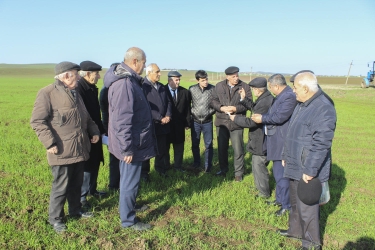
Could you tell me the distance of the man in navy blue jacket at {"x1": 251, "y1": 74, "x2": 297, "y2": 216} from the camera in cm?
441

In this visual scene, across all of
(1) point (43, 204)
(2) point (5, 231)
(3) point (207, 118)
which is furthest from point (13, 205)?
(3) point (207, 118)

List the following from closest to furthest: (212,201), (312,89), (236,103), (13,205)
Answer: (312,89) < (13,205) < (212,201) < (236,103)

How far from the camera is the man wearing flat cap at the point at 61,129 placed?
3637 millimetres

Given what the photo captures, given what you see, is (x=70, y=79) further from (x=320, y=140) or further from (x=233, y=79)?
(x=233, y=79)

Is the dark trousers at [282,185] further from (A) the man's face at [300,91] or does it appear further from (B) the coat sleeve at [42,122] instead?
(B) the coat sleeve at [42,122]

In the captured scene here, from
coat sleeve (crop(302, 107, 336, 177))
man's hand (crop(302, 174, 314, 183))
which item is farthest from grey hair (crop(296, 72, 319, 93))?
man's hand (crop(302, 174, 314, 183))

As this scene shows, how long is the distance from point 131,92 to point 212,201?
231 centimetres

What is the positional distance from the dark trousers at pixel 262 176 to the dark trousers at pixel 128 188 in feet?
7.59

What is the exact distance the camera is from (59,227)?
3.87m

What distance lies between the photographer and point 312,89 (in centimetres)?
338

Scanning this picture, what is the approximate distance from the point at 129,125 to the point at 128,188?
894 mm

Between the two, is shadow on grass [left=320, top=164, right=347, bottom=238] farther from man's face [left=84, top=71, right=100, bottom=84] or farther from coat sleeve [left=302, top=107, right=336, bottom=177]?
man's face [left=84, top=71, right=100, bottom=84]

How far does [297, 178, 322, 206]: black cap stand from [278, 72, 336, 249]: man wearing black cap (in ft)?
0.08

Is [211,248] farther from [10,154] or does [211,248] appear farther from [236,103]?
[10,154]
